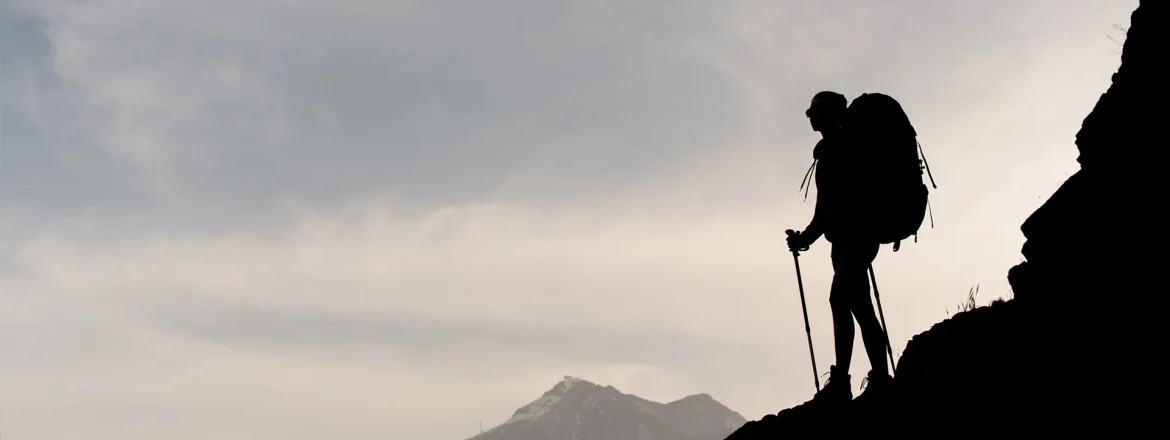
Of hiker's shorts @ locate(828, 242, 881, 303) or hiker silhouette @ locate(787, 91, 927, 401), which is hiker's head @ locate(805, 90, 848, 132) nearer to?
hiker silhouette @ locate(787, 91, 927, 401)

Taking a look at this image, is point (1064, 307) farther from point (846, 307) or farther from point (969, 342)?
point (846, 307)

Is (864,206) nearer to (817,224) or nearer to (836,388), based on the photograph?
(817,224)

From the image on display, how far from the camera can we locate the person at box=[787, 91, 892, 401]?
7.91 meters

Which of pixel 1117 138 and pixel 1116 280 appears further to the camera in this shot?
pixel 1117 138

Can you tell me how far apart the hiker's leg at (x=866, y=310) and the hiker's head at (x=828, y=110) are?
1.26 metres

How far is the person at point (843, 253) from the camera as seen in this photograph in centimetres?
791

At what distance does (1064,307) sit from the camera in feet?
23.7

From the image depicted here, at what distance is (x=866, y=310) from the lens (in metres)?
7.87

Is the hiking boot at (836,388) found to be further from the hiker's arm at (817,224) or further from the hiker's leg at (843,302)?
the hiker's arm at (817,224)

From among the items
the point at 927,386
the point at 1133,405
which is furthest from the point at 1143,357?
the point at 927,386

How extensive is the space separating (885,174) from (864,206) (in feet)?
1.12

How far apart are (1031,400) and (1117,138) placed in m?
3.09

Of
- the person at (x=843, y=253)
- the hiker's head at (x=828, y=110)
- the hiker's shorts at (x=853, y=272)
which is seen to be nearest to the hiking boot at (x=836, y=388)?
the person at (x=843, y=253)

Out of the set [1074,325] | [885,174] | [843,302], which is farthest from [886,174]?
[1074,325]
